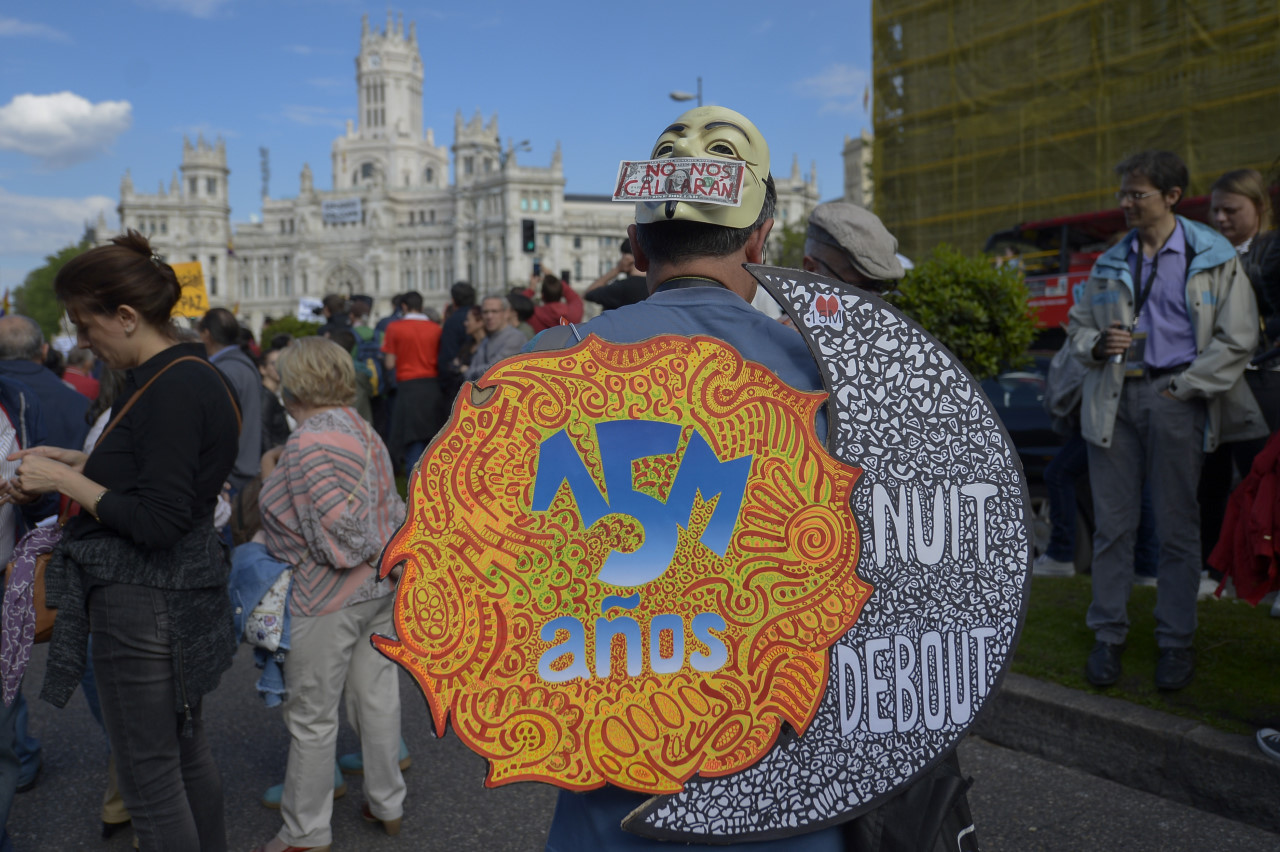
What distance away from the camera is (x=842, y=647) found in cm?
162

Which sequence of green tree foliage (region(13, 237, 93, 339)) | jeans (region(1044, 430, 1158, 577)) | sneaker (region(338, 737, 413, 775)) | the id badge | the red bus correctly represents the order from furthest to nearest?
green tree foliage (region(13, 237, 93, 339)), the red bus, jeans (region(1044, 430, 1158, 577)), sneaker (region(338, 737, 413, 775)), the id badge

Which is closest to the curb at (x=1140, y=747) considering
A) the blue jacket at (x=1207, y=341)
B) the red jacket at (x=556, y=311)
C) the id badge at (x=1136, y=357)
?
the blue jacket at (x=1207, y=341)

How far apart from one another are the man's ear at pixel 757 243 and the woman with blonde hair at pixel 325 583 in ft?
7.43

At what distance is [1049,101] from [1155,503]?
20878 mm

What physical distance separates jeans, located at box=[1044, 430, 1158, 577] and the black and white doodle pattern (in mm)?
4922

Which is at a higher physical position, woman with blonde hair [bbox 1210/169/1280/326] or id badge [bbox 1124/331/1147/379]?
woman with blonde hair [bbox 1210/169/1280/326]

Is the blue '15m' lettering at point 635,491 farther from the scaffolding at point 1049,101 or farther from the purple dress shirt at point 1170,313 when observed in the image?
the scaffolding at point 1049,101

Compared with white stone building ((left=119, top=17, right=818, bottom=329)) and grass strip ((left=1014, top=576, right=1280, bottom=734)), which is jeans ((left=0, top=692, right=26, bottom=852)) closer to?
grass strip ((left=1014, top=576, right=1280, bottom=734))

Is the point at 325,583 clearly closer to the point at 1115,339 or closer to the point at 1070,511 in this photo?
the point at 1115,339

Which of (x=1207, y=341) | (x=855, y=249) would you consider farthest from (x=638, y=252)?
(x=1207, y=341)

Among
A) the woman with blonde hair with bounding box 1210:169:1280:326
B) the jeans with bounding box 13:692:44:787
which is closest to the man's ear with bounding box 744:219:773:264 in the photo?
the woman with blonde hair with bounding box 1210:169:1280:326

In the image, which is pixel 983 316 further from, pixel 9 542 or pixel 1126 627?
pixel 9 542

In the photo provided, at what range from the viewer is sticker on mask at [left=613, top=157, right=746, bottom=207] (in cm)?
171

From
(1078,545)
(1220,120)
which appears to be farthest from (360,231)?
(1078,545)
